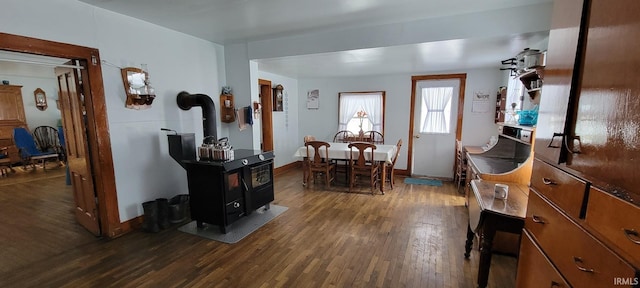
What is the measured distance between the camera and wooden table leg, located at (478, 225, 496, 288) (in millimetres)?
1745

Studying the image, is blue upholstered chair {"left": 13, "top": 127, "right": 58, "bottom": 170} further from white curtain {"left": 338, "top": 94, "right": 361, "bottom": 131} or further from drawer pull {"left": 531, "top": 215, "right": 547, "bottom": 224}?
drawer pull {"left": 531, "top": 215, "right": 547, "bottom": 224}

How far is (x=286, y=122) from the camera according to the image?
5.93 m

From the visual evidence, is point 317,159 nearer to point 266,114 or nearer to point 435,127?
point 266,114

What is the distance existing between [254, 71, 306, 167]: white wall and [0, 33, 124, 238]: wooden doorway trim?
296cm

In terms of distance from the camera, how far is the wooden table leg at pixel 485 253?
1.75 m

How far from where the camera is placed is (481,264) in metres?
1.86

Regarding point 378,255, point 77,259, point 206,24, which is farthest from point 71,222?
point 378,255

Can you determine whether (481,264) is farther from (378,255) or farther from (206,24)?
(206,24)

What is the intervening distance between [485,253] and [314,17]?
8.50 ft

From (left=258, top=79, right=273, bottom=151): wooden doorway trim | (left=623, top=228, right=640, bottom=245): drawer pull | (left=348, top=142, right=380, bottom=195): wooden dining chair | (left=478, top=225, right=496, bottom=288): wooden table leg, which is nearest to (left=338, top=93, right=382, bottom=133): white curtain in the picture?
(left=348, top=142, right=380, bottom=195): wooden dining chair

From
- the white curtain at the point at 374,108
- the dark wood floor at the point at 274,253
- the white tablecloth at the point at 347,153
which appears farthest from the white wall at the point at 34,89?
the white curtain at the point at 374,108

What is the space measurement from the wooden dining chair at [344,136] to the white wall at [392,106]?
0.48 ft

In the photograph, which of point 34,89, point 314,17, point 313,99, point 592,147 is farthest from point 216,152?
point 34,89

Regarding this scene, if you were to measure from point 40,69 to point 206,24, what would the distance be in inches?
215
